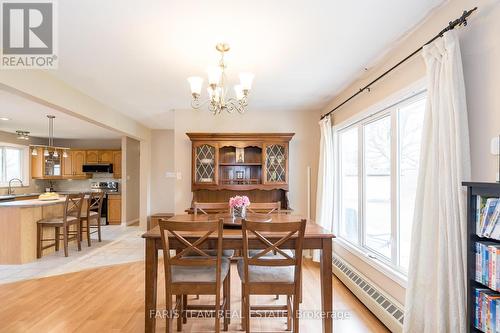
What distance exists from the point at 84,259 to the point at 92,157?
4.28 m

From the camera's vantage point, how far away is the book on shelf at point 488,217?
1246 millimetres

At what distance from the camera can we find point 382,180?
112 inches

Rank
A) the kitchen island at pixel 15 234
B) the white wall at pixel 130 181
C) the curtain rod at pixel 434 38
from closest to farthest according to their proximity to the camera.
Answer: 1. the curtain rod at pixel 434 38
2. the kitchen island at pixel 15 234
3. the white wall at pixel 130 181

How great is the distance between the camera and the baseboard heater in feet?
7.33

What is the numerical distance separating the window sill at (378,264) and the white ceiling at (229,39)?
1.99 m

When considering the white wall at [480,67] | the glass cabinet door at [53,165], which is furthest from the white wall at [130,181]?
the white wall at [480,67]

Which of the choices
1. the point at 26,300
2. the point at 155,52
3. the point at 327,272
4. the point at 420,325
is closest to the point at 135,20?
the point at 155,52

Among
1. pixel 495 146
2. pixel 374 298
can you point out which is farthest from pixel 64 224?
pixel 495 146

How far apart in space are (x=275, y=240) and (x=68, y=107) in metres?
3.13

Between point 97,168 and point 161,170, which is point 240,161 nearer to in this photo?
point 161,170

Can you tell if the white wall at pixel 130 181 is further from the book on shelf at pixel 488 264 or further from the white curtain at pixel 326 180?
the book on shelf at pixel 488 264

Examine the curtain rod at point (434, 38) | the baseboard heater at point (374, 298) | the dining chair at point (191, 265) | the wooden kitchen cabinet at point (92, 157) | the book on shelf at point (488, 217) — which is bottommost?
the baseboard heater at point (374, 298)

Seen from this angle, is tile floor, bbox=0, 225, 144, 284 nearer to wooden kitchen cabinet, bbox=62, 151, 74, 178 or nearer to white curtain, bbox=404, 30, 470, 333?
wooden kitchen cabinet, bbox=62, 151, 74, 178

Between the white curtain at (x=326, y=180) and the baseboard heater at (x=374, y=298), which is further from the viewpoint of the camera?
the white curtain at (x=326, y=180)
